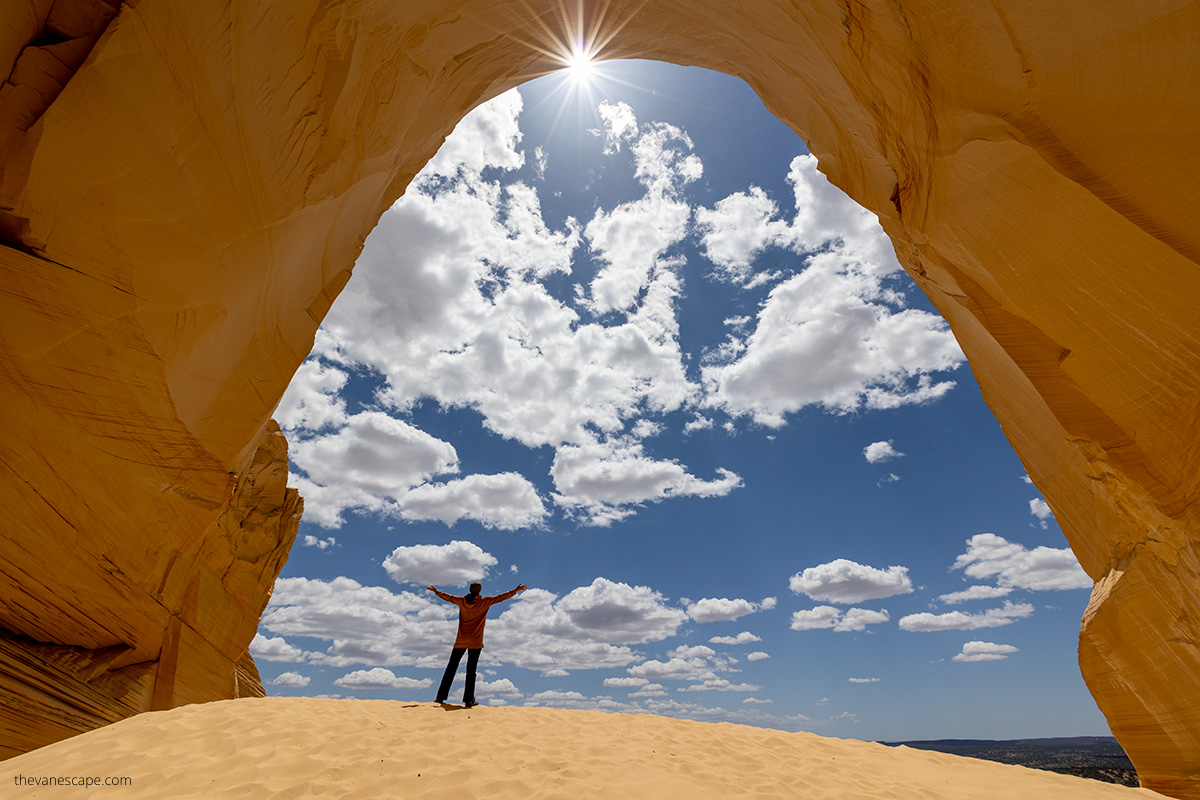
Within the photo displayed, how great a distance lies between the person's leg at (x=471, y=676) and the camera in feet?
26.5

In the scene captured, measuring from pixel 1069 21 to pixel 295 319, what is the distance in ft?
36.0

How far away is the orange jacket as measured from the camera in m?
8.40

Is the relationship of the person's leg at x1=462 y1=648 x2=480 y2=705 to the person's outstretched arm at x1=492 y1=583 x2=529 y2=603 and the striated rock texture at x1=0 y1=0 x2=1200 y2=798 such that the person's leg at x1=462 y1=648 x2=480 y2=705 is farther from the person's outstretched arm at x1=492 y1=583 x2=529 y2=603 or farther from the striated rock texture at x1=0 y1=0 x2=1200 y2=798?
the striated rock texture at x1=0 y1=0 x2=1200 y2=798

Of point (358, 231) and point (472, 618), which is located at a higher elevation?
point (358, 231)

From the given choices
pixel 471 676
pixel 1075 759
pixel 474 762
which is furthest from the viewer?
pixel 1075 759

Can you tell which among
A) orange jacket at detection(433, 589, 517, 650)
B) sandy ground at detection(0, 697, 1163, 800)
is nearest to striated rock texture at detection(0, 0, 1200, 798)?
sandy ground at detection(0, 697, 1163, 800)

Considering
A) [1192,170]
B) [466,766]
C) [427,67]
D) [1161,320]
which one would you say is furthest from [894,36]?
[466,766]

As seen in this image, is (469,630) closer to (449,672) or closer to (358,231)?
(449,672)

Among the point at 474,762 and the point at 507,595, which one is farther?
the point at 507,595

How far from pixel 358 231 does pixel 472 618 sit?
25.6 feet

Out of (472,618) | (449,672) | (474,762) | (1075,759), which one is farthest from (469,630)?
(1075,759)

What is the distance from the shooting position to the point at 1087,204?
206 inches

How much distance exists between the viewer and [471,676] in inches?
323

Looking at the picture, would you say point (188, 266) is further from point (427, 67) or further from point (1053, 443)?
point (1053, 443)
